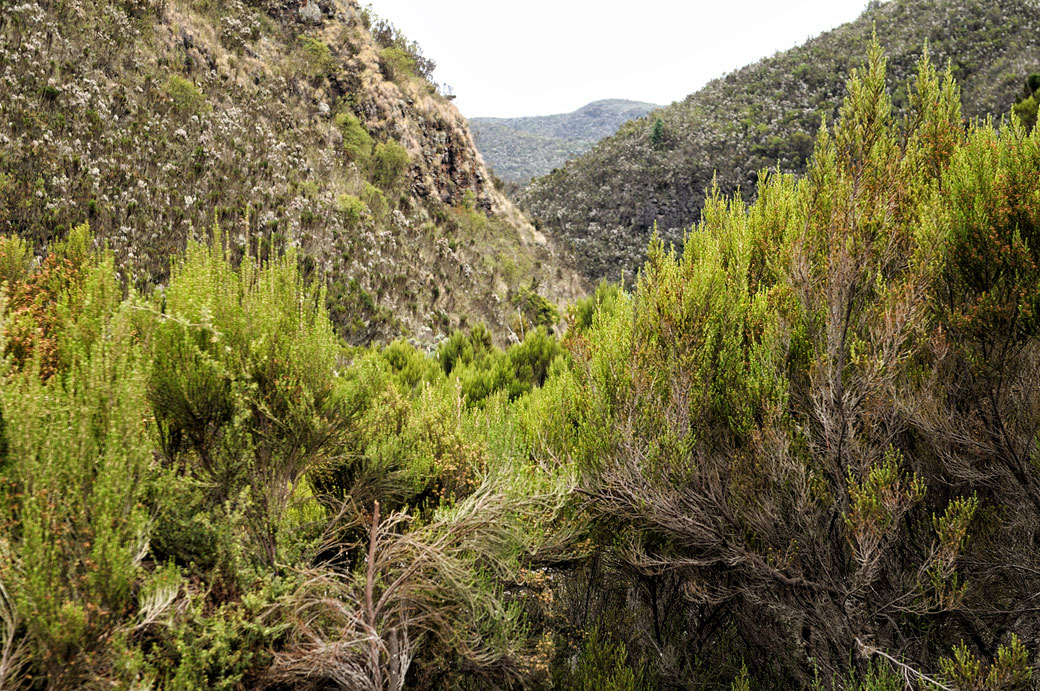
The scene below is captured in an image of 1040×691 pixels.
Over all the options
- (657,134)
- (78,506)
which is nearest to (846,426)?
(78,506)

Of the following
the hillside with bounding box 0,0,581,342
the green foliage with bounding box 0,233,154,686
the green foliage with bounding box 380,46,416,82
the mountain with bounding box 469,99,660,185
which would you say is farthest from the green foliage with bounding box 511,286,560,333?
the mountain with bounding box 469,99,660,185

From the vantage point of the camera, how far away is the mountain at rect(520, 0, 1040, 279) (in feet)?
96.4

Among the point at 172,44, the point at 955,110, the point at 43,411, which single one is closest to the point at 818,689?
the point at 43,411

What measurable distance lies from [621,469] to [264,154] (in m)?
15.0

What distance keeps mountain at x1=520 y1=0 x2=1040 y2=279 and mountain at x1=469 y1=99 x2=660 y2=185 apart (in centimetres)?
1343

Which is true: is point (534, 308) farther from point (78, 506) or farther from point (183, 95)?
point (78, 506)

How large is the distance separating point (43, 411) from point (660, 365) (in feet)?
10.9

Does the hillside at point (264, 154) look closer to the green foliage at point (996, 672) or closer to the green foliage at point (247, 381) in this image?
the green foliage at point (247, 381)

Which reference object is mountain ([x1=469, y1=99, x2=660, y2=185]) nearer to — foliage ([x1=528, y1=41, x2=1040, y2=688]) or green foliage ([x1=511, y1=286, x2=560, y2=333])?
green foliage ([x1=511, y1=286, x2=560, y2=333])

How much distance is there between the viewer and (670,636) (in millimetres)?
4211

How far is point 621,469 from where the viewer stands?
12.6 feet

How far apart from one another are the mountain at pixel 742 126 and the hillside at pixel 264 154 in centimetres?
829

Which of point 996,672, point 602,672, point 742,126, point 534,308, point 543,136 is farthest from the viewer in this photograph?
point 543,136

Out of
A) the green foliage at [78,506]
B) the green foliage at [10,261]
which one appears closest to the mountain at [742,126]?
the green foliage at [10,261]
